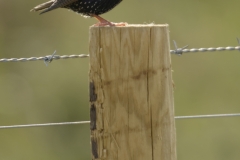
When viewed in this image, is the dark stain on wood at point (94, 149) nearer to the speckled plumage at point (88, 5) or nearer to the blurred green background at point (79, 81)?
the speckled plumage at point (88, 5)

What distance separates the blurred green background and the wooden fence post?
6.19m

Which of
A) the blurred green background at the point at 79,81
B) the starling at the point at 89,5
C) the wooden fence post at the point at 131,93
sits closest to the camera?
the wooden fence post at the point at 131,93

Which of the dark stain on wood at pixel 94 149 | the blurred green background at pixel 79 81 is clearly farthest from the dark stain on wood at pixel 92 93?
the blurred green background at pixel 79 81

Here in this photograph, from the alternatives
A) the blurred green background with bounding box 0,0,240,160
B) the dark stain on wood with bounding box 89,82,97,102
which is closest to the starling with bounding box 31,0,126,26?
the dark stain on wood with bounding box 89,82,97,102

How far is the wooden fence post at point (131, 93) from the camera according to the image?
2990 millimetres

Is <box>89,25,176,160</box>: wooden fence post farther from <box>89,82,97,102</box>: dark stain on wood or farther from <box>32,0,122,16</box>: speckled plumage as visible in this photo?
<box>32,0,122,16</box>: speckled plumage

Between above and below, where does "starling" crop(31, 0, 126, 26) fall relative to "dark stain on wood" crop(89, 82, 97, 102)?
above

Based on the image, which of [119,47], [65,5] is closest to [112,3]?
[65,5]

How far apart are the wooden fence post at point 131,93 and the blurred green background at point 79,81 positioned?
6.19 meters

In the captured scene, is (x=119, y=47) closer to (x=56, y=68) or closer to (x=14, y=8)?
(x=56, y=68)

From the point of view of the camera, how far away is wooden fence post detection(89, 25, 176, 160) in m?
2.99

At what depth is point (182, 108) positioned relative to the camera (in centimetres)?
990

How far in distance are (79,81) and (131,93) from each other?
760 centimetres

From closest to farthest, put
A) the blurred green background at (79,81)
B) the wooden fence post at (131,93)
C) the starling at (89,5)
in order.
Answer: the wooden fence post at (131,93), the starling at (89,5), the blurred green background at (79,81)
